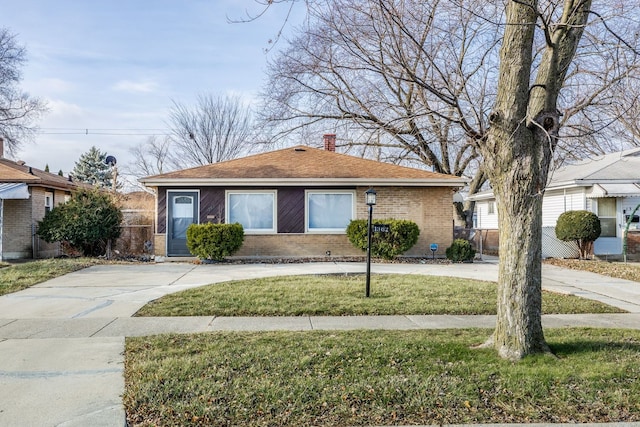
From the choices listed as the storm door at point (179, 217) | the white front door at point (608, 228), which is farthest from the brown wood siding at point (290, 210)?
the white front door at point (608, 228)

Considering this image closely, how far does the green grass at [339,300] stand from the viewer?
24.3 feet

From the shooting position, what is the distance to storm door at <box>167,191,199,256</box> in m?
15.8

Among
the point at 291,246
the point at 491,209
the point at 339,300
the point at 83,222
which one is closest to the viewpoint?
the point at 339,300

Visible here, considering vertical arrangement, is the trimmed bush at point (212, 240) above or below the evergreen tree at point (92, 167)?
below

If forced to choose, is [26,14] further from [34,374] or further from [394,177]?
[394,177]

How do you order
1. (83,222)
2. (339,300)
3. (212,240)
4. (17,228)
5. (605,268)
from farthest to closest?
(17,228) < (83,222) < (212,240) < (605,268) < (339,300)

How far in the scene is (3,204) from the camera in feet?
53.3

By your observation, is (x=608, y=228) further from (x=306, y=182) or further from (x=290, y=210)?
(x=290, y=210)

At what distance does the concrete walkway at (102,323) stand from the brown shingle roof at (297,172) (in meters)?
3.65

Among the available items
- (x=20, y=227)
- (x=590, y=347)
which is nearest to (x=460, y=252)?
(x=590, y=347)

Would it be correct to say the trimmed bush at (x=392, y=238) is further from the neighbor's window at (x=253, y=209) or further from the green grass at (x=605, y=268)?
the green grass at (x=605, y=268)

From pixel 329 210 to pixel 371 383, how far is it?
40.0ft

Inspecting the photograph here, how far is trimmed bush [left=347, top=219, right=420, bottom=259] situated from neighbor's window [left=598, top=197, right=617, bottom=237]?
311 inches

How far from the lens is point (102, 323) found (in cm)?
664
